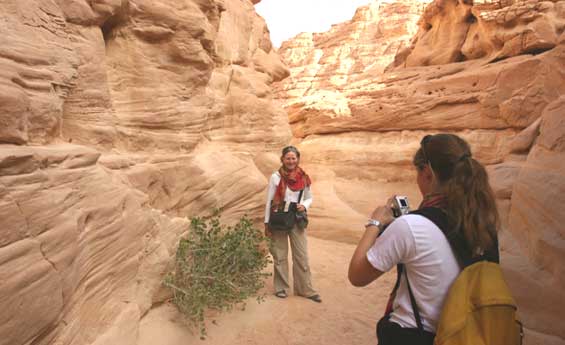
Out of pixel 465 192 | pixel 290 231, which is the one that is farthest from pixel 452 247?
pixel 290 231

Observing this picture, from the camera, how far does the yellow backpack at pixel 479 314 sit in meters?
1.53

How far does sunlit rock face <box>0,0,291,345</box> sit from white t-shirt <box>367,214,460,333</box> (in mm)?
2002

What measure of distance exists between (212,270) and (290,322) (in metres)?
1.11

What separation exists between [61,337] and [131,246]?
106cm

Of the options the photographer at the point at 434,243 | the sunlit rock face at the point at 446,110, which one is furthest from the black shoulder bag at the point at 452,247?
the sunlit rock face at the point at 446,110

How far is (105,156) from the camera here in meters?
3.55

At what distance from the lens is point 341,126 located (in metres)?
12.2

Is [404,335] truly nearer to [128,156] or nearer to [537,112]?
[128,156]

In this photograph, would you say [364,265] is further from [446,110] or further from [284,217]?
[446,110]

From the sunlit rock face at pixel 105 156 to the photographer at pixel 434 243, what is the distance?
1922 millimetres

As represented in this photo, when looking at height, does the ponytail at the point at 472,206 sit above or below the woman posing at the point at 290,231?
above

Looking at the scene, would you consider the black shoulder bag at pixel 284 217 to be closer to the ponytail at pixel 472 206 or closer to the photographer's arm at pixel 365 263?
the photographer's arm at pixel 365 263

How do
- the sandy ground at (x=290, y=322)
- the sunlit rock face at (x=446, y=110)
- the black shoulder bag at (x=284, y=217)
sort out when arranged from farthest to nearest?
the sunlit rock face at (x=446, y=110) → the black shoulder bag at (x=284, y=217) → the sandy ground at (x=290, y=322)

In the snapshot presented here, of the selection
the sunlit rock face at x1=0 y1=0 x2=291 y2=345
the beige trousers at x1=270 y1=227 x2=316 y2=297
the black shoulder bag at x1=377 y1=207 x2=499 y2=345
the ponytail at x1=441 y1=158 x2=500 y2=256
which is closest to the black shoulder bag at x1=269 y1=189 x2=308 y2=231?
the beige trousers at x1=270 y1=227 x2=316 y2=297
